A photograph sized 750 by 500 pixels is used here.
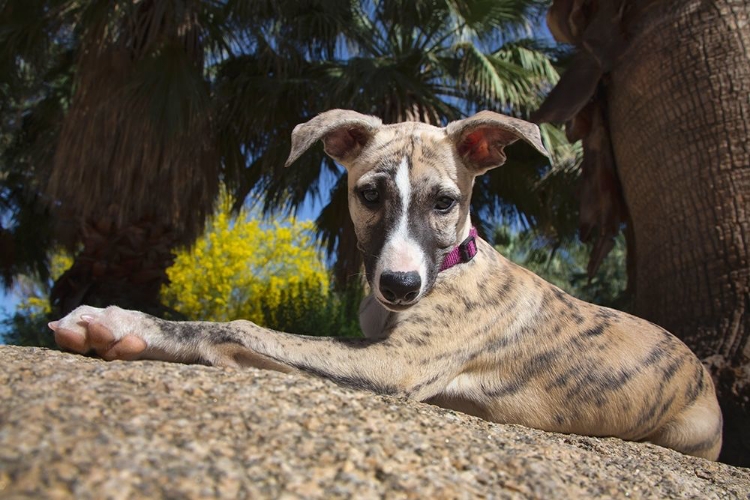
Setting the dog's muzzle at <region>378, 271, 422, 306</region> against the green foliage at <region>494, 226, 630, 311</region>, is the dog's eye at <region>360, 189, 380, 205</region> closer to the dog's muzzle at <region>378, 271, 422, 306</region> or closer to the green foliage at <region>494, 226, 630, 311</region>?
the dog's muzzle at <region>378, 271, 422, 306</region>

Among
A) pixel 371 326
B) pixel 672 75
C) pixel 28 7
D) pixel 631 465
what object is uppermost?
pixel 28 7

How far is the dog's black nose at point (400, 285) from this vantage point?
9.45ft

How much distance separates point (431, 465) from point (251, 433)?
55cm

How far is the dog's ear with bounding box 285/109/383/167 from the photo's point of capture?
341 cm

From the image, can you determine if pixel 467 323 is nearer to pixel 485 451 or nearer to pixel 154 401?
pixel 485 451

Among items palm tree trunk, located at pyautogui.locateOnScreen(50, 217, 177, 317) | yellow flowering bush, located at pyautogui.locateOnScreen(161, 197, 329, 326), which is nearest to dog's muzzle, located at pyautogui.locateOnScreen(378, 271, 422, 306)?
palm tree trunk, located at pyautogui.locateOnScreen(50, 217, 177, 317)

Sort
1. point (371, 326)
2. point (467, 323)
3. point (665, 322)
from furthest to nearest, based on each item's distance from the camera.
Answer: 1. point (665, 322)
2. point (371, 326)
3. point (467, 323)

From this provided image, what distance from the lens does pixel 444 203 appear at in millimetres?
3342

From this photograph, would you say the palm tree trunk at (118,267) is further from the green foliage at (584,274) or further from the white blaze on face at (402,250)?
the green foliage at (584,274)

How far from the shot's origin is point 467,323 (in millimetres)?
3334

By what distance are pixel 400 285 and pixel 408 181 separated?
0.62 meters

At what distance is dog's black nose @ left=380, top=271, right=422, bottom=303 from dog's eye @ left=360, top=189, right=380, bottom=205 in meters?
0.53

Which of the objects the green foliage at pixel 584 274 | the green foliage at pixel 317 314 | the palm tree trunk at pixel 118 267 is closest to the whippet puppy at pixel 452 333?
the green foliage at pixel 317 314

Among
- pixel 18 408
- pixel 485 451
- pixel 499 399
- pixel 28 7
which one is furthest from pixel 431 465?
pixel 28 7
